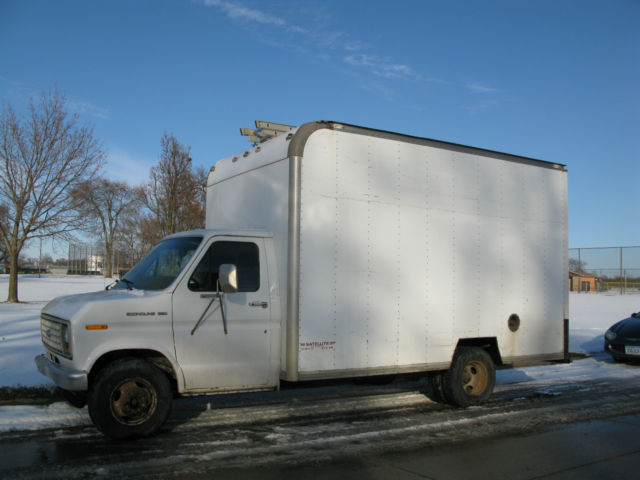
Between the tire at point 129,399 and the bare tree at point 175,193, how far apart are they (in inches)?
489

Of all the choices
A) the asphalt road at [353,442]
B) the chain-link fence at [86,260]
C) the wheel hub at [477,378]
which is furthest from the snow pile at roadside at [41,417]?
the chain-link fence at [86,260]

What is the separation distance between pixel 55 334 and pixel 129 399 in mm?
1038

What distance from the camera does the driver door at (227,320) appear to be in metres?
5.77

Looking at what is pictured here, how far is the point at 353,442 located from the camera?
5.83m

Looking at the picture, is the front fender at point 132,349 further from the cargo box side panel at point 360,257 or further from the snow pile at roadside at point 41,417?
the cargo box side panel at point 360,257

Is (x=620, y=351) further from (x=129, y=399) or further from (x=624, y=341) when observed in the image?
(x=129, y=399)

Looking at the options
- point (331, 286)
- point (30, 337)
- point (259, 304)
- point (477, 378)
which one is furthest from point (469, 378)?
point (30, 337)

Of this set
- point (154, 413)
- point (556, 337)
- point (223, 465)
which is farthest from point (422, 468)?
point (556, 337)

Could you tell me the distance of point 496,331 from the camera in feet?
25.5

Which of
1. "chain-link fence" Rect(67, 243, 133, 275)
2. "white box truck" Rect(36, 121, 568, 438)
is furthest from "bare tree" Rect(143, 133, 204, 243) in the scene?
"chain-link fence" Rect(67, 243, 133, 275)

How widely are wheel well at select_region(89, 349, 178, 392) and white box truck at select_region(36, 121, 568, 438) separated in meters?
0.02

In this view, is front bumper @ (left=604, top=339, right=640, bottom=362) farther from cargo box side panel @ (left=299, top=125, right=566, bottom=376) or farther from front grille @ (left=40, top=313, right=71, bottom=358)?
front grille @ (left=40, top=313, right=71, bottom=358)

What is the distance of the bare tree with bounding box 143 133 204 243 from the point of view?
59.4 ft

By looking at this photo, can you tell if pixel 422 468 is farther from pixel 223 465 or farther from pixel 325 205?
pixel 325 205
